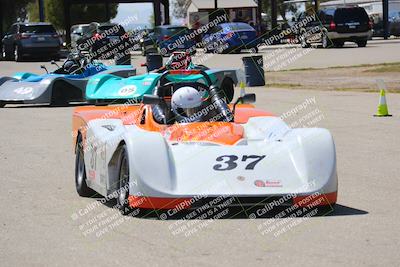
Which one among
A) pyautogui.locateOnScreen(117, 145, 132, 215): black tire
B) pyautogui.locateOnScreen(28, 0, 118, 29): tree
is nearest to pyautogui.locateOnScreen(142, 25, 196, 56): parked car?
pyautogui.locateOnScreen(117, 145, 132, 215): black tire

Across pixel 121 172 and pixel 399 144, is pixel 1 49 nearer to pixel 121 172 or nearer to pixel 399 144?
pixel 399 144

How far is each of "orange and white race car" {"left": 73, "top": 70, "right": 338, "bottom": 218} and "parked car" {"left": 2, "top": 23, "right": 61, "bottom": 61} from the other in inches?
1424

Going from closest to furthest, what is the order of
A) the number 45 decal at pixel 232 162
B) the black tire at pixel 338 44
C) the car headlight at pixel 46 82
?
the number 45 decal at pixel 232 162, the car headlight at pixel 46 82, the black tire at pixel 338 44

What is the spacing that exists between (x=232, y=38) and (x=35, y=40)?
9.19 metres

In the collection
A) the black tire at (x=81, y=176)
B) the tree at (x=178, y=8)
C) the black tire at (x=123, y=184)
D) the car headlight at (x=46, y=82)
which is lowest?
the tree at (x=178, y=8)

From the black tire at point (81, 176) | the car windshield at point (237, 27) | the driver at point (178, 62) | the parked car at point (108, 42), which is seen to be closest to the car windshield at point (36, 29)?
the parked car at point (108, 42)

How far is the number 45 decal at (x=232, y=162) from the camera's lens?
332 inches

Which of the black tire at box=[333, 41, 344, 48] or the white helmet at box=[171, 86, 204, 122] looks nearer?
the white helmet at box=[171, 86, 204, 122]

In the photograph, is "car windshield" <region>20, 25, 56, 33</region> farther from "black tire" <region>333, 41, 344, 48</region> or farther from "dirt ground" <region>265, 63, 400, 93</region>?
"dirt ground" <region>265, 63, 400, 93</region>

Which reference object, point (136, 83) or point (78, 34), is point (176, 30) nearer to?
point (78, 34)

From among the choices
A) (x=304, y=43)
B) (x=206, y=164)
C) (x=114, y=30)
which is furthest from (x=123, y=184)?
(x=304, y=43)

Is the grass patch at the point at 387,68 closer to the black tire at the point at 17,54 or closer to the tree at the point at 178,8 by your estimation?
the black tire at the point at 17,54

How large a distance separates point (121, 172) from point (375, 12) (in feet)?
233

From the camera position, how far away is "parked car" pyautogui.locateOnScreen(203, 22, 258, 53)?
1875 inches
